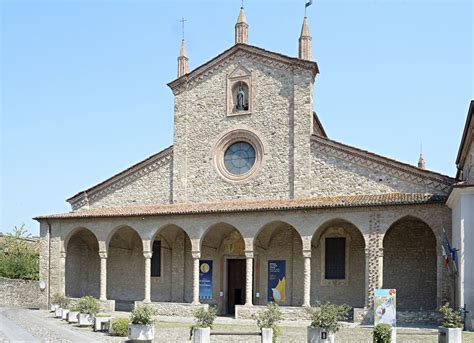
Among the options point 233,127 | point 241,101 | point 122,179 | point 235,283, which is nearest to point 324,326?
point 235,283

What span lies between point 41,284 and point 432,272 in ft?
61.5

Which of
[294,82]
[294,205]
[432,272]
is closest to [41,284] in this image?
[294,205]

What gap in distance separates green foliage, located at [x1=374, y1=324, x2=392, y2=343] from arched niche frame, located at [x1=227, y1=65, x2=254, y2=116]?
15362 millimetres

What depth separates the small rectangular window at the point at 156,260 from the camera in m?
31.8

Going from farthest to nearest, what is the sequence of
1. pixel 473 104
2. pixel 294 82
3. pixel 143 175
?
pixel 143 175, pixel 294 82, pixel 473 104

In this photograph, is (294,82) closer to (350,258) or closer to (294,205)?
(294,205)

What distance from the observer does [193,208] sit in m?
29.0

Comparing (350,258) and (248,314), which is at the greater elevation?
(350,258)

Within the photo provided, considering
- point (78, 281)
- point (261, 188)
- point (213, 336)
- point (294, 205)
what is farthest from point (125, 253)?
point (213, 336)

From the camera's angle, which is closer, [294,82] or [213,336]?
[213,336]

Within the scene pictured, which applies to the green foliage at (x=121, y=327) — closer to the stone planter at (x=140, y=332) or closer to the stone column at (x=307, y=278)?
the stone planter at (x=140, y=332)

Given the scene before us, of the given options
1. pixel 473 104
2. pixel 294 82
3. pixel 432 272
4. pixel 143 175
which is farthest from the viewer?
pixel 143 175

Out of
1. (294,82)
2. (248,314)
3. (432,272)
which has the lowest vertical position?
(248,314)

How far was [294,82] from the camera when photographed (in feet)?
94.7
